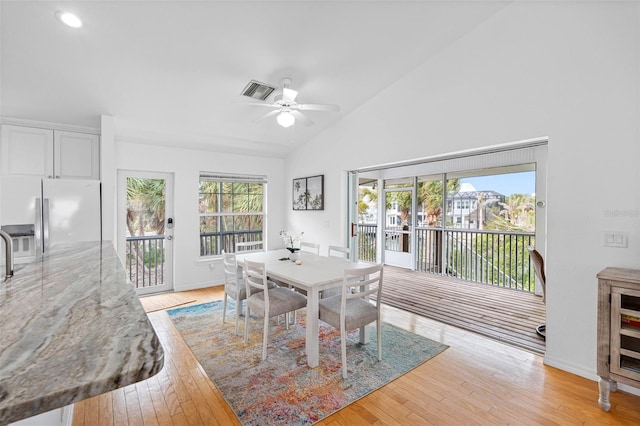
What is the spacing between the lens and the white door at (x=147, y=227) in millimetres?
4328

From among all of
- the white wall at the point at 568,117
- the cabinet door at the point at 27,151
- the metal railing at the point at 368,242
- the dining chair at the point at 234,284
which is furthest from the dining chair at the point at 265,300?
the metal railing at the point at 368,242

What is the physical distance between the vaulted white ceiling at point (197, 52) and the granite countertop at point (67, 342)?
2108 mm

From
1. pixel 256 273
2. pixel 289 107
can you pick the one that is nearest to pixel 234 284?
pixel 256 273

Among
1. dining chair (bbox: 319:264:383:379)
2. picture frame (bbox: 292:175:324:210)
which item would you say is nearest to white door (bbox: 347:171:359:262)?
picture frame (bbox: 292:175:324:210)

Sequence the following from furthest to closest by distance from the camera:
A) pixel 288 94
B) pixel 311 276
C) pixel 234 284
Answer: pixel 234 284, pixel 288 94, pixel 311 276

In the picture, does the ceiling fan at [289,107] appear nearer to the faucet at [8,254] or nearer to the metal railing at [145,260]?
the faucet at [8,254]

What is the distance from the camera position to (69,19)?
2176 mm

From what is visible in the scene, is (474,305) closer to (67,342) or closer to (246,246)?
(246,246)

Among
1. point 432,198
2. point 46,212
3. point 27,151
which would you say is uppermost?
point 27,151

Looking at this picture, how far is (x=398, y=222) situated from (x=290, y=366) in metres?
4.69

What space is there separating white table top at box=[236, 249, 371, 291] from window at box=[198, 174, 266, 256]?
1.71 meters

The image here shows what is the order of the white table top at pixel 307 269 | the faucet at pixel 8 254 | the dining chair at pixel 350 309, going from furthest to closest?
the white table top at pixel 307 269 < the dining chair at pixel 350 309 < the faucet at pixel 8 254

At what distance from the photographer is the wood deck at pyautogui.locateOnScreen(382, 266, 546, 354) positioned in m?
3.16

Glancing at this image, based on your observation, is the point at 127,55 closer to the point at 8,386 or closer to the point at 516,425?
the point at 8,386
